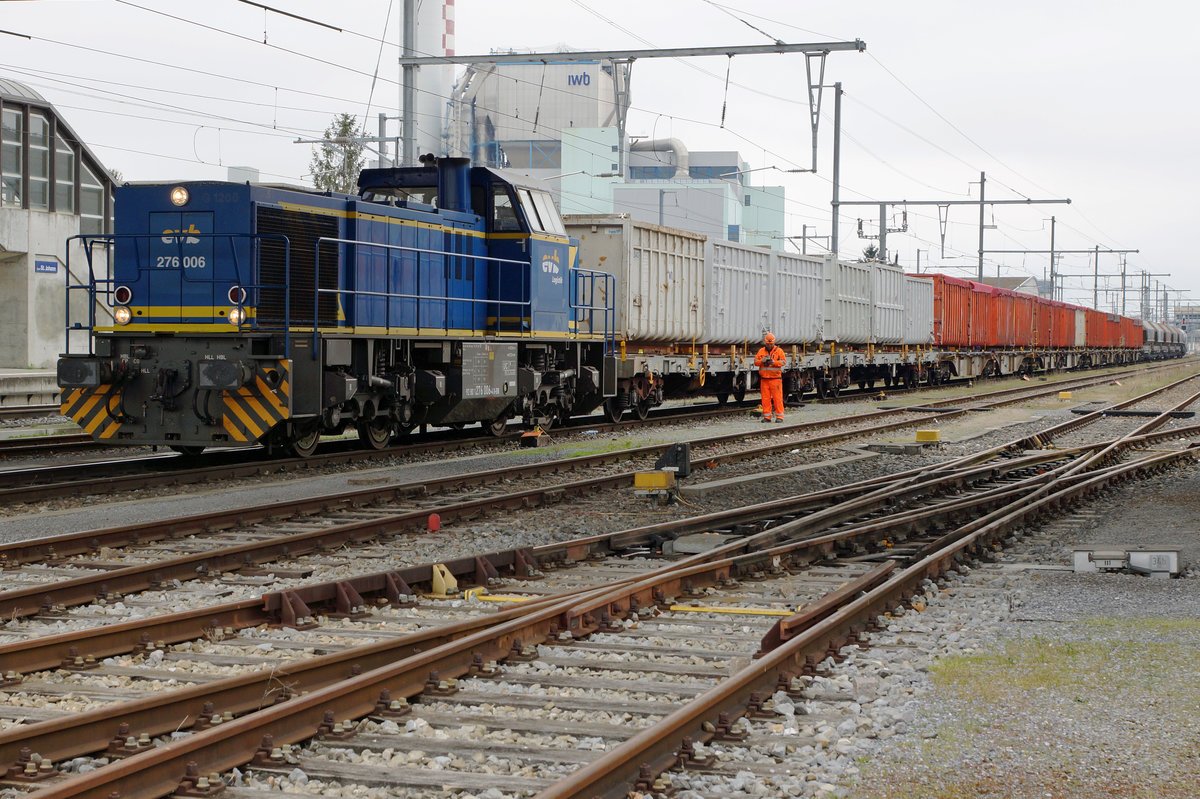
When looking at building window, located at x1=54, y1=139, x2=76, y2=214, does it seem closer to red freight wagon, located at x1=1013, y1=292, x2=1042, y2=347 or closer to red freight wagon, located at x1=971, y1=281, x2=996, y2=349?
red freight wagon, located at x1=971, y1=281, x2=996, y2=349

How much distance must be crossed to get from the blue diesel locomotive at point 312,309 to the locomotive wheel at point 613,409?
3891 millimetres

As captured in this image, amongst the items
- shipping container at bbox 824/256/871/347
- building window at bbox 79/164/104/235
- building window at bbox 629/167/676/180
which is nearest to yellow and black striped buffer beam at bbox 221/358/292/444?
shipping container at bbox 824/256/871/347

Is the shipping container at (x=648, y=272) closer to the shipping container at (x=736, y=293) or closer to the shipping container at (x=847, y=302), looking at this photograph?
the shipping container at (x=736, y=293)

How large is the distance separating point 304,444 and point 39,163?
880 inches

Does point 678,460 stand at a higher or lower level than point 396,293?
lower

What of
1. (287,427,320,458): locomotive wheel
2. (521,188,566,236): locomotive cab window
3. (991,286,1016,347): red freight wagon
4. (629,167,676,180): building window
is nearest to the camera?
(287,427,320,458): locomotive wheel

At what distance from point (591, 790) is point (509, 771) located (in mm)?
539

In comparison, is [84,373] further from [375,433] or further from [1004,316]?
[1004,316]

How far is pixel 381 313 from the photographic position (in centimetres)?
1423

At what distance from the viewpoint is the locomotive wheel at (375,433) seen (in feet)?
48.9

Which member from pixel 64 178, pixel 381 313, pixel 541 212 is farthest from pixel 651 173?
pixel 381 313

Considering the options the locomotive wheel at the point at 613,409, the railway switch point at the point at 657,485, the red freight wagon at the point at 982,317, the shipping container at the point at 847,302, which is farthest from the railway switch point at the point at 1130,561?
the red freight wagon at the point at 982,317

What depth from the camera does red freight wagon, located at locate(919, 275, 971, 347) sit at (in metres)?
36.6

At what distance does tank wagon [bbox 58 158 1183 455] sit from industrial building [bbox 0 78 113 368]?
53.0 ft
